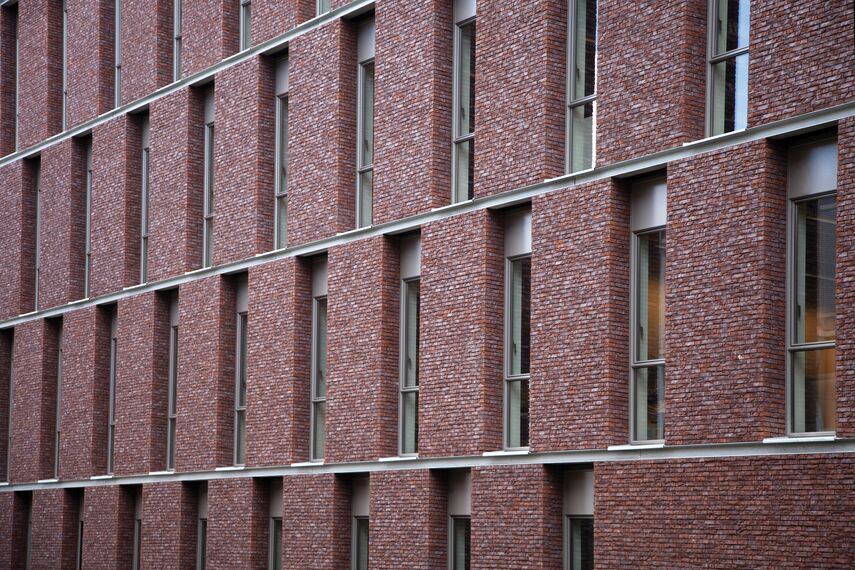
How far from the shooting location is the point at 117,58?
3328 centimetres

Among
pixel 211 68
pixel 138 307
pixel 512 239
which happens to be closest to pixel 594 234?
pixel 512 239

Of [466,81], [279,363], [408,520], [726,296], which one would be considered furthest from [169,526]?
[726,296]

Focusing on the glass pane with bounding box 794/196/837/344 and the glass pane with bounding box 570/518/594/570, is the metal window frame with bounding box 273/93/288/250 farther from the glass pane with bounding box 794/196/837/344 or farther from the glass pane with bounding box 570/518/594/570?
the glass pane with bounding box 794/196/837/344

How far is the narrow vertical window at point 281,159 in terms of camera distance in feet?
89.4

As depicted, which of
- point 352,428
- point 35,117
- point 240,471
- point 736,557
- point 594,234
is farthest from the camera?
point 35,117

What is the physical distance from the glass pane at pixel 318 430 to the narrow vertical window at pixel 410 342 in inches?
91.9

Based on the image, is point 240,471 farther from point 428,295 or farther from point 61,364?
point 61,364

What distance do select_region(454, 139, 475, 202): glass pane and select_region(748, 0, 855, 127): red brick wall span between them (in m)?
6.30

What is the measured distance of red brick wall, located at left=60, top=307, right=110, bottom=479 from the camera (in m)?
32.2

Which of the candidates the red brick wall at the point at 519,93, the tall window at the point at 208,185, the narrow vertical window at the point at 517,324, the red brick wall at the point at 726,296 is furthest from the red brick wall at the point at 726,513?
the tall window at the point at 208,185

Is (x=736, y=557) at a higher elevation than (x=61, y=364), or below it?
below

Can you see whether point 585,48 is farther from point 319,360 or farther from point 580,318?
point 319,360

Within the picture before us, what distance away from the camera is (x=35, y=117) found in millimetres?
36344

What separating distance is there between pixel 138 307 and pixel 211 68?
5.48 meters
